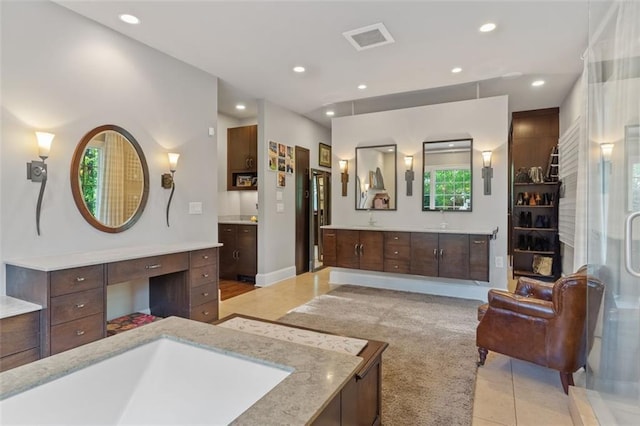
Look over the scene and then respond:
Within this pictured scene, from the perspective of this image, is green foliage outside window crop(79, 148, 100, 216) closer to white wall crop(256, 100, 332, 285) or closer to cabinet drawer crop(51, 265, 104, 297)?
cabinet drawer crop(51, 265, 104, 297)

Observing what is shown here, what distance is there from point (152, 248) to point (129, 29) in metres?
2.07

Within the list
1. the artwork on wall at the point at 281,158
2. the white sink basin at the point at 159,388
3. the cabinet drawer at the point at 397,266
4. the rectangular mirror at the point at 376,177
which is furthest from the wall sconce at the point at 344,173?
the white sink basin at the point at 159,388

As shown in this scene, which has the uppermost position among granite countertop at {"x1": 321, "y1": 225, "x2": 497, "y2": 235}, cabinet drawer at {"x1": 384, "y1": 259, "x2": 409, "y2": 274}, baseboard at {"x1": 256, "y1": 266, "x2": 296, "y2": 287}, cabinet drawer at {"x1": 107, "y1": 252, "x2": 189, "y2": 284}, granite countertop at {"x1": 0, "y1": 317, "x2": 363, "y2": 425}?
granite countertop at {"x1": 321, "y1": 225, "x2": 497, "y2": 235}

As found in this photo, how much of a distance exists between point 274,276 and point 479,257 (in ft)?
10.1

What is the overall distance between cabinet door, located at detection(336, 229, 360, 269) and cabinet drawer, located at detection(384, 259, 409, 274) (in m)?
0.45

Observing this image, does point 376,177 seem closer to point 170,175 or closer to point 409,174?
point 409,174

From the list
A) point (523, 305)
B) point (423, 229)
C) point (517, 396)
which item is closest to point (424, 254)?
point (423, 229)

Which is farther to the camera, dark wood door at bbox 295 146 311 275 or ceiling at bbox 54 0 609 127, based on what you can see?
dark wood door at bbox 295 146 311 275

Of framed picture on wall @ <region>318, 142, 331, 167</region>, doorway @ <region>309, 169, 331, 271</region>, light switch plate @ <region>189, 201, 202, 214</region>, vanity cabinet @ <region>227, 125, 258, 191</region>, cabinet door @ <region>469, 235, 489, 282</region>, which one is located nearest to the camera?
light switch plate @ <region>189, 201, 202, 214</region>

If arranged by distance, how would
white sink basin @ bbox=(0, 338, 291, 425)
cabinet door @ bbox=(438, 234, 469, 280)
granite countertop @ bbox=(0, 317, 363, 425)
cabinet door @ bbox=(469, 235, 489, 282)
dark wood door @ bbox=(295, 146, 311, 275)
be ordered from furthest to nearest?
dark wood door @ bbox=(295, 146, 311, 275), cabinet door @ bbox=(438, 234, 469, 280), cabinet door @ bbox=(469, 235, 489, 282), white sink basin @ bbox=(0, 338, 291, 425), granite countertop @ bbox=(0, 317, 363, 425)

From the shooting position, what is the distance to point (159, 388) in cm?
136

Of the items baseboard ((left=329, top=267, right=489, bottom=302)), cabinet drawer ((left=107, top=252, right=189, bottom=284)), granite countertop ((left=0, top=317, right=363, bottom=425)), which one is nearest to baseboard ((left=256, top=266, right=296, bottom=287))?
baseboard ((left=329, top=267, right=489, bottom=302))

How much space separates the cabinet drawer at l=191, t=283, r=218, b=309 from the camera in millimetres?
3398

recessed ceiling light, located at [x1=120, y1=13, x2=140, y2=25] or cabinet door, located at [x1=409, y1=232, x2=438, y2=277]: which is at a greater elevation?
recessed ceiling light, located at [x1=120, y1=13, x2=140, y2=25]
